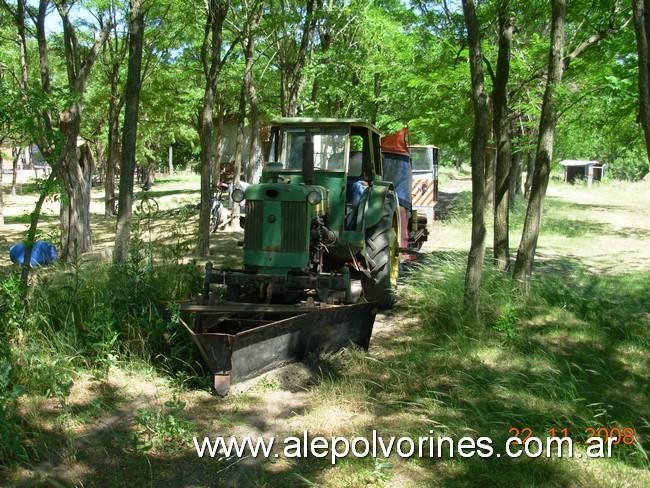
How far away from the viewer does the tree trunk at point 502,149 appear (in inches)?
322

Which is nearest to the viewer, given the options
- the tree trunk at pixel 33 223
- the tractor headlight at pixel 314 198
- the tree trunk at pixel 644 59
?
the tree trunk at pixel 644 59

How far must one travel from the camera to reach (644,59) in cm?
458

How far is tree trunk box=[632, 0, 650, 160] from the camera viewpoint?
4.54m

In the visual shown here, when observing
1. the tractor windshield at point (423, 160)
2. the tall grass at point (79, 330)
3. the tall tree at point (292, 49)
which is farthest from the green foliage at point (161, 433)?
the tractor windshield at point (423, 160)

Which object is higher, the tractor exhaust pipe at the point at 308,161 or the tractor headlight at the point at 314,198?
the tractor exhaust pipe at the point at 308,161

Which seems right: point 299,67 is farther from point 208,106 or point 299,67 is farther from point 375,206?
point 375,206

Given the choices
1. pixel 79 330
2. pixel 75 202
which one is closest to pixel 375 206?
pixel 79 330

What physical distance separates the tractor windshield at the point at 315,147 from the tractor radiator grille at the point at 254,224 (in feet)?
3.76

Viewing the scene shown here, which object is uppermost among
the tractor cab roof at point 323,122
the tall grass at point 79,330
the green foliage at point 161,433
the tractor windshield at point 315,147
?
the tractor cab roof at point 323,122

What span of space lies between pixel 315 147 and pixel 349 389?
3.67 meters

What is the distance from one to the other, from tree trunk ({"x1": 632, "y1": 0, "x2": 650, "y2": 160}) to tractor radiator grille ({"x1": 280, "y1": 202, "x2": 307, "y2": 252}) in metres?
3.34

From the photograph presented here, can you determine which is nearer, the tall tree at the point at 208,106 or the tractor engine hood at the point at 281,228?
the tractor engine hood at the point at 281,228

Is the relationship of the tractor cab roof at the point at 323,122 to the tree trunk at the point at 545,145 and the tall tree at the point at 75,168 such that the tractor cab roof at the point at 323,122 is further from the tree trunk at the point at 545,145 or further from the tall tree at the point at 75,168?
the tall tree at the point at 75,168

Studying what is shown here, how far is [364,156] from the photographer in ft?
27.3
